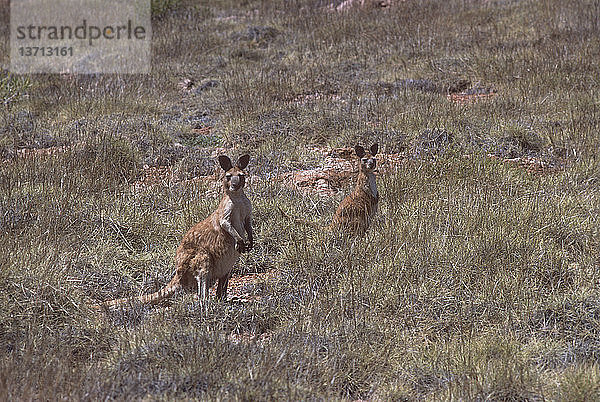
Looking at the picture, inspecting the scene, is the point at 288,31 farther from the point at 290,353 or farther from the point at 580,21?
the point at 290,353

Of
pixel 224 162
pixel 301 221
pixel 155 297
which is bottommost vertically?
pixel 155 297

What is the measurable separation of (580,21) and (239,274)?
9.93 m

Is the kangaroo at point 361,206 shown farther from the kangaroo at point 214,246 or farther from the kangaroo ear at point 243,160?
the kangaroo ear at point 243,160

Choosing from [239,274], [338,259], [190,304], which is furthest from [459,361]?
[239,274]

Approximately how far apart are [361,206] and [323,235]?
1.36 ft

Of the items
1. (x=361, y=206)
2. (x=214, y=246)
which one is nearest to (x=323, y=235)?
(x=361, y=206)

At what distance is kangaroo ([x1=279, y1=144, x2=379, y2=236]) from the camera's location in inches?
214

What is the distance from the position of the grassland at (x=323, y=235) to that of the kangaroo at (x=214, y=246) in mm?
199

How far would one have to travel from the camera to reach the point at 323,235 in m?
5.45

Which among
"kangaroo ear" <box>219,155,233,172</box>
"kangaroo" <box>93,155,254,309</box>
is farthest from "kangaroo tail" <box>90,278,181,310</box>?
"kangaroo ear" <box>219,155,233,172</box>

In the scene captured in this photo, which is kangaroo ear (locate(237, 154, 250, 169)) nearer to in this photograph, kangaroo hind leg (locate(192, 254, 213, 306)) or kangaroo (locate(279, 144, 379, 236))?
kangaroo hind leg (locate(192, 254, 213, 306))

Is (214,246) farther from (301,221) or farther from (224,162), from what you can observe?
(301,221)

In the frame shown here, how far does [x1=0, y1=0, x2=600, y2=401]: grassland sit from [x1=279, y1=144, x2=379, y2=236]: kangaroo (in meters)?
0.14

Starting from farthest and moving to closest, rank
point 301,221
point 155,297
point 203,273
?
point 301,221 < point 155,297 < point 203,273
